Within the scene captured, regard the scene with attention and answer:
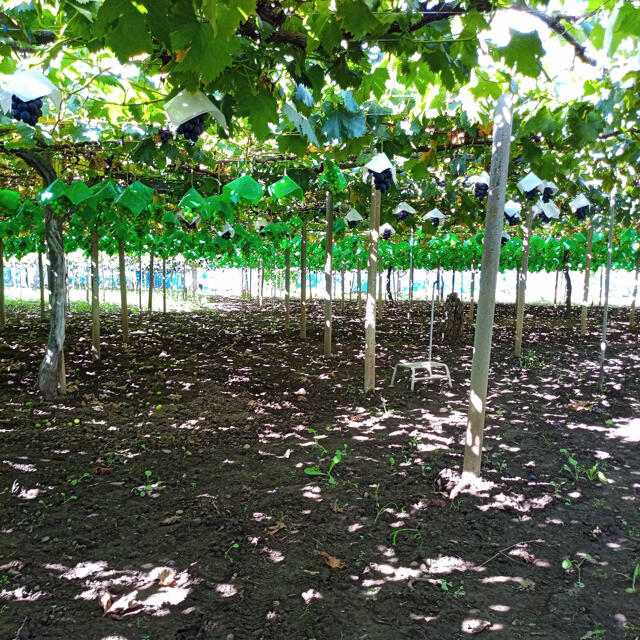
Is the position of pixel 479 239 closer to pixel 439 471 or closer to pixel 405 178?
pixel 405 178

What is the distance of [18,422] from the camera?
17.1 ft

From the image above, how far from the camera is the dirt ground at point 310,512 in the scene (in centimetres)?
243

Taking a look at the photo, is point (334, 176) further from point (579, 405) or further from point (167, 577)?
point (167, 577)

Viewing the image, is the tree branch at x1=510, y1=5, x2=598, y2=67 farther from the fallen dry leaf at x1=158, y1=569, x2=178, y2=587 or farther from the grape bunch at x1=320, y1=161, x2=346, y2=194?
the fallen dry leaf at x1=158, y1=569, x2=178, y2=587

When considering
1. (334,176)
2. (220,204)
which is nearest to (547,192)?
(334,176)

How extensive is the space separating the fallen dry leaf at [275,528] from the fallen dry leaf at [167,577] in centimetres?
70

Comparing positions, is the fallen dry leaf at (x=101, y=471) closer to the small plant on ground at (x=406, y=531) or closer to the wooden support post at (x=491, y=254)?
the small plant on ground at (x=406, y=531)

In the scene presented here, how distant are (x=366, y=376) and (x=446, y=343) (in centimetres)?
553

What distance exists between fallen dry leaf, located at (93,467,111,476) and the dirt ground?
0.02 metres

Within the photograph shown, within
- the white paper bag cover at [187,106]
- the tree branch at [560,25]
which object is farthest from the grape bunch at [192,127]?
the tree branch at [560,25]

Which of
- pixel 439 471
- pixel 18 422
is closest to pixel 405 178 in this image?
pixel 439 471

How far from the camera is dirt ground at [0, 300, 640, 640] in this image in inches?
95.5

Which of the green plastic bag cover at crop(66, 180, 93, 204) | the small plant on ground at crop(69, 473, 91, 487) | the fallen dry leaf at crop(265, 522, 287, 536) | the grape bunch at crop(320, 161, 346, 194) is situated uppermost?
the grape bunch at crop(320, 161, 346, 194)

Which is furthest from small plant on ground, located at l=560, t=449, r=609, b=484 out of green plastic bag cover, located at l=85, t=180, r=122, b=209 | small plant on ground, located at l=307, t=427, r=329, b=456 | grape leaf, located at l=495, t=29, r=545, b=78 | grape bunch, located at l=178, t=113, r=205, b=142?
green plastic bag cover, located at l=85, t=180, r=122, b=209
